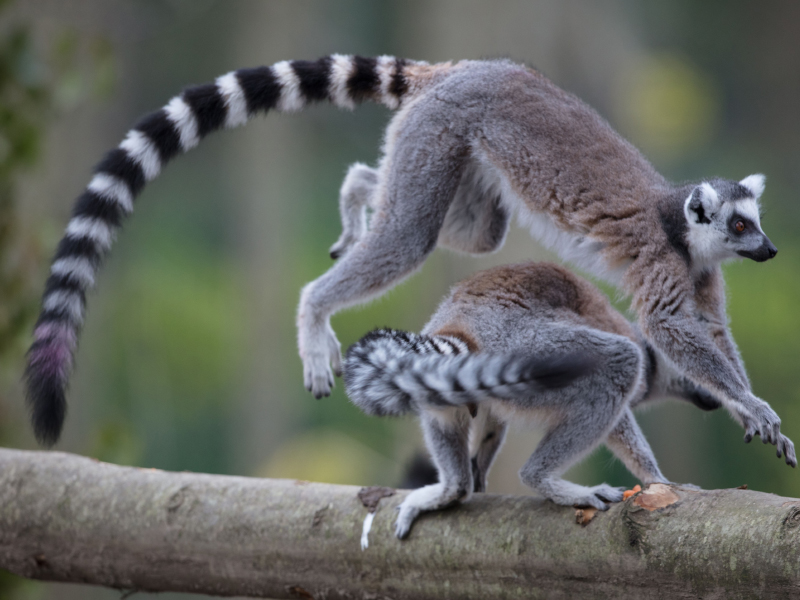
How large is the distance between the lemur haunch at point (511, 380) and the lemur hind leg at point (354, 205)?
3.37ft

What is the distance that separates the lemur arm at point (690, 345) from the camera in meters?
3.08

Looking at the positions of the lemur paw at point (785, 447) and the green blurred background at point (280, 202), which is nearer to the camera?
the lemur paw at point (785, 447)

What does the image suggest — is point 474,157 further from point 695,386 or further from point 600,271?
point 695,386

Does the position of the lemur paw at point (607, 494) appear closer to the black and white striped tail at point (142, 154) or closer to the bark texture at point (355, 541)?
the bark texture at point (355, 541)

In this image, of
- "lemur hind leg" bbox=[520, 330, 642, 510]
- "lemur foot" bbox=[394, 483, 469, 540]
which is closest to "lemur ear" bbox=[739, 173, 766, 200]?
"lemur hind leg" bbox=[520, 330, 642, 510]

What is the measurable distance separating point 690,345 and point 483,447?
955mm

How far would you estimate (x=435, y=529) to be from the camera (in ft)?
9.05

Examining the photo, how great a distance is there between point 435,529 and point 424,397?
0.53 meters

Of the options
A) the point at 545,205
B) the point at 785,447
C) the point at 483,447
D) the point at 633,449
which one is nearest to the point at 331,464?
the point at 483,447

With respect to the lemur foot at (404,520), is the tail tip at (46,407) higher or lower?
higher

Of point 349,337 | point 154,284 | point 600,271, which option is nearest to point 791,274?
point 349,337

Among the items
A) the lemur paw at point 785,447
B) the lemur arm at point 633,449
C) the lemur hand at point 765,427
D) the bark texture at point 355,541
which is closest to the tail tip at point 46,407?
the bark texture at point 355,541

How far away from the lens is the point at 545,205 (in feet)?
12.0

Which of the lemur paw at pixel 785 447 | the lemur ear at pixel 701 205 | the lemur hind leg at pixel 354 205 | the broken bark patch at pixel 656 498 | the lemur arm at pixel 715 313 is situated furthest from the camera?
the lemur hind leg at pixel 354 205
